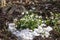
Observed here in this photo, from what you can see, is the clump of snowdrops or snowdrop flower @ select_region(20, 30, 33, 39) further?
the clump of snowdrops

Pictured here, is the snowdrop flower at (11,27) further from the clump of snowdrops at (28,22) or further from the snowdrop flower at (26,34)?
the snowdrop flower at (26,34)

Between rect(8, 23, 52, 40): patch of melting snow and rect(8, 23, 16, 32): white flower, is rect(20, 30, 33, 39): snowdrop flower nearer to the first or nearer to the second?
rect(8, 23, 52, 40): patch of melting snow

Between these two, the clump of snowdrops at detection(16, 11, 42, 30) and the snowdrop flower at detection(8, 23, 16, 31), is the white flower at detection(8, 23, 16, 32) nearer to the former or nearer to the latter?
the snowdrop flower at detection(8, 23, 16, 31)

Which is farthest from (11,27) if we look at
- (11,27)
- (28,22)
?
(28,22)

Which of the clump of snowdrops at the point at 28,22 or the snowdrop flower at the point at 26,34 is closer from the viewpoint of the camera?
the snowdrop flower at the point at 26,34

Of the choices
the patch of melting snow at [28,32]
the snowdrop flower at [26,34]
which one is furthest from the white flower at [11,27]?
the snowdrop flower at [26,34]

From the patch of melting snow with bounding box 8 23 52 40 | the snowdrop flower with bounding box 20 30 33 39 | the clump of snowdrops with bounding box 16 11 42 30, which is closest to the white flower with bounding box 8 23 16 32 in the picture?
the patch of melting snow with bounding box 8 23 52 40

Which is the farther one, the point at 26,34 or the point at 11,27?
the point at 11,27

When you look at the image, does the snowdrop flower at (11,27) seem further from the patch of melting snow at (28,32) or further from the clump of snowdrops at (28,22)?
the clump of snowdrops at (28,22)

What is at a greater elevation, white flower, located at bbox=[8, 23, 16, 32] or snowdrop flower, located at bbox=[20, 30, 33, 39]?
white flower, located at bbox=[8, 23, 16, 32]

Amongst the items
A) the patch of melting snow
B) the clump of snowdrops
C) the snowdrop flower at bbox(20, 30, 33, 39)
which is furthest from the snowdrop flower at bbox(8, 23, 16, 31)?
the snowdrop flower at bbox(20, 30, 33, 39)

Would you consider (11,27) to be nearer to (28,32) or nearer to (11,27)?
(11,27)

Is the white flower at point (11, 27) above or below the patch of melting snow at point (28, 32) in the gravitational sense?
above
